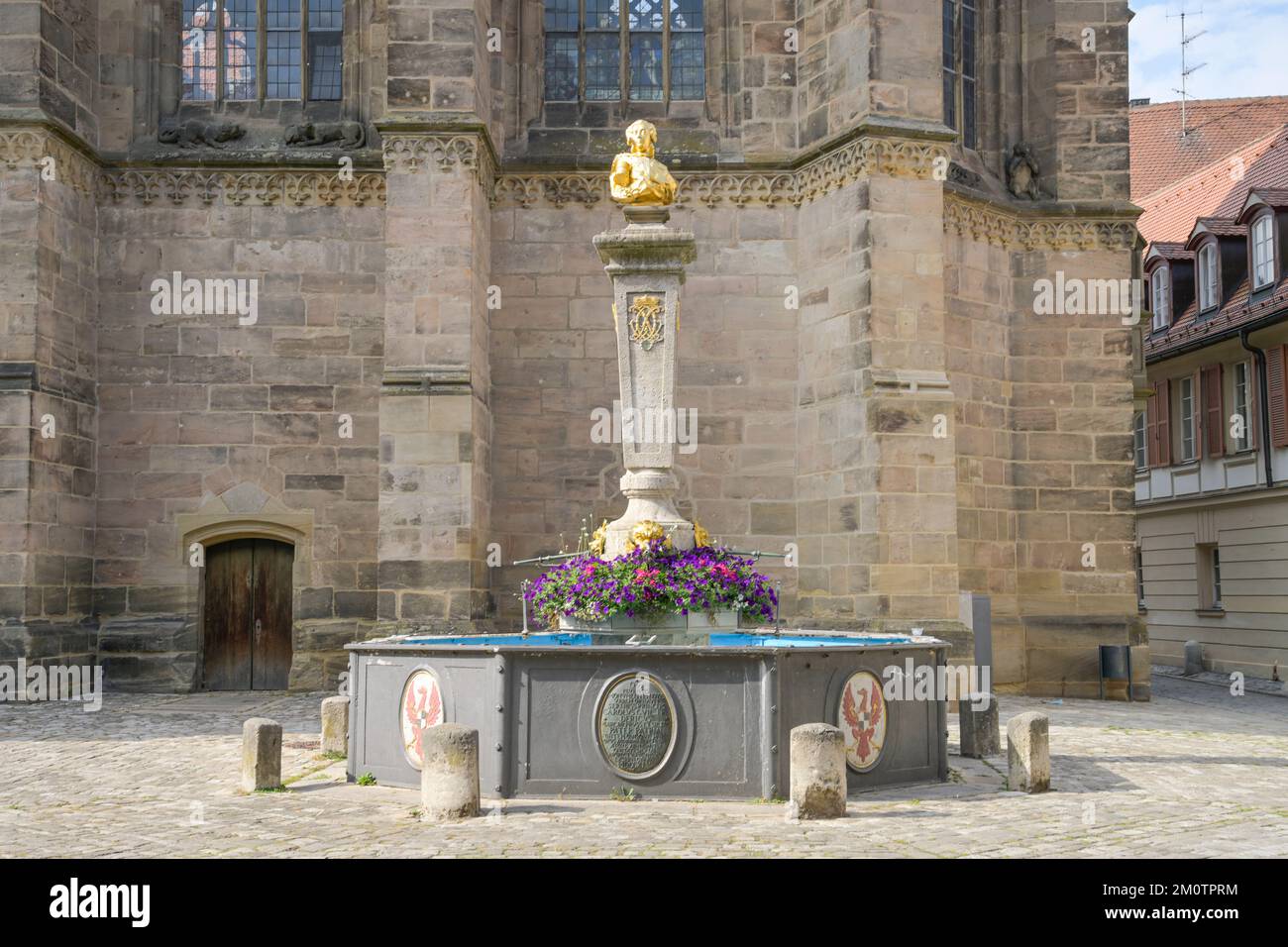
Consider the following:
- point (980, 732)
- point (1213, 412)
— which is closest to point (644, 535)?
point (980, 732)

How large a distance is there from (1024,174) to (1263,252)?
7.67 meters

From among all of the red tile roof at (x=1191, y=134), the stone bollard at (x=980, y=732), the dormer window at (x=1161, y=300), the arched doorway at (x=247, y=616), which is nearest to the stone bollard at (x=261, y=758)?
the stone bollard at (x=980, y=732)

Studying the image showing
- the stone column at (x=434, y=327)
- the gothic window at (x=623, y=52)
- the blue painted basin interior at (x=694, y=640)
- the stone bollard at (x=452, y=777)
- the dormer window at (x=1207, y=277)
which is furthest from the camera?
the dormer window at (x=1207, y=277)

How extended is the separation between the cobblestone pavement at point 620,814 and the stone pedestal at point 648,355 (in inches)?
122

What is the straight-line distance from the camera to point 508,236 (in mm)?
17719

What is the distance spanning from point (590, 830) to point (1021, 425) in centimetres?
1240

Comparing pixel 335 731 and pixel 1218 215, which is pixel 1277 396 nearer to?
pixel 1218 215

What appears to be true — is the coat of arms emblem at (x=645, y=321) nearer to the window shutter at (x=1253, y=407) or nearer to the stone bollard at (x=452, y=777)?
the stone bollard at (x=452, y=777)

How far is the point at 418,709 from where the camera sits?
918cm

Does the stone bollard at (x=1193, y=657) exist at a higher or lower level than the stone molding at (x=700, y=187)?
lower

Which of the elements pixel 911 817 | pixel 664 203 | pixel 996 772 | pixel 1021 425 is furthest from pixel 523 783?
pixel 1021 425

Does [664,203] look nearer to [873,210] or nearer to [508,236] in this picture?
[873,210]

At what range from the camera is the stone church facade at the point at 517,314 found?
15.8 m

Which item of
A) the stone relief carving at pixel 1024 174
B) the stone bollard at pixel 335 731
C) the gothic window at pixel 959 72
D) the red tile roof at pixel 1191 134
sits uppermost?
the red tile roof at pixel 1191 134
